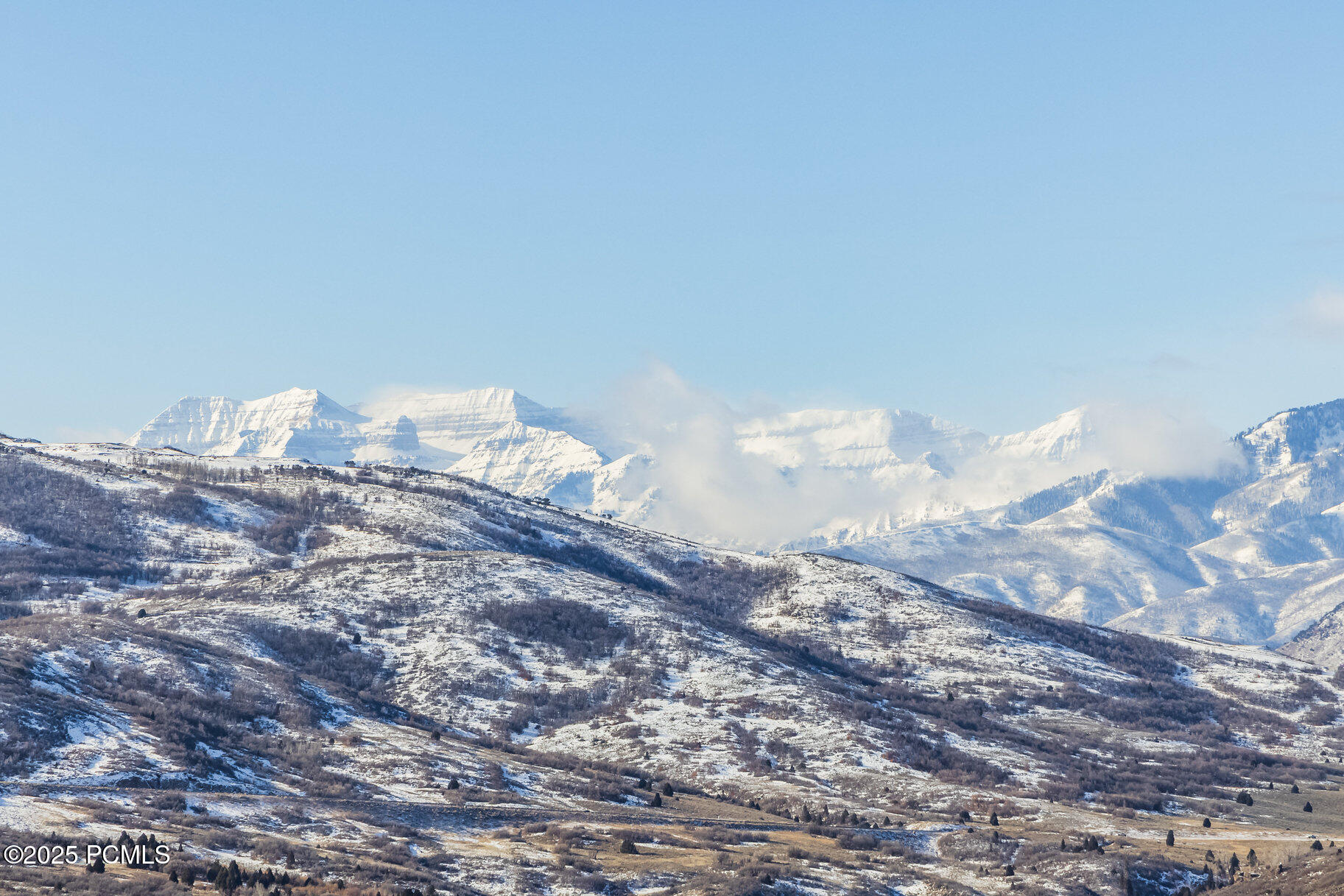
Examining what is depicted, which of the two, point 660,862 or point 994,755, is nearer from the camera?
point 660,862

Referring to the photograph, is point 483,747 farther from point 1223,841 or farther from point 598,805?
point 1223,841

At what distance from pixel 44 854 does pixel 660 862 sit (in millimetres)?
45426

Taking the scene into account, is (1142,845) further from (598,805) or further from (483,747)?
(483,747)

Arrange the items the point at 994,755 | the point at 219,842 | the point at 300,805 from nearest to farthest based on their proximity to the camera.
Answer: the point at 219,842, the point at 300,805, the point at 994,755

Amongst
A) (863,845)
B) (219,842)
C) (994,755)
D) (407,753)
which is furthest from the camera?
(994,755)

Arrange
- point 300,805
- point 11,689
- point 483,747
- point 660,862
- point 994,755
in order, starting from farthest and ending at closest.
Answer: point 994,755, point 483,747, point 11,689, point 300,805, point 660,862

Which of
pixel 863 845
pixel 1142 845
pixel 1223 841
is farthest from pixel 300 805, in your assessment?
pixel 1223 841

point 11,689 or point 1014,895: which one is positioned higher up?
point 11,689

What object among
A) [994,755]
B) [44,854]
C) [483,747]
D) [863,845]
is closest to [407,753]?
[483,747]

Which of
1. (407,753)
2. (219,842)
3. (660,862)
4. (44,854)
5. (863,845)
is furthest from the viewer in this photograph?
(407,753)

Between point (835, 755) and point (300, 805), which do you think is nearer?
point (300, 805)

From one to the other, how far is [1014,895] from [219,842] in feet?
208

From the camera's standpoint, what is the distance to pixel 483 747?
181 m

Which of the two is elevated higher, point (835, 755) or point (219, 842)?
point (835, 755)
